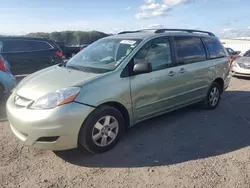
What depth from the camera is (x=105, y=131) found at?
3.59 metres

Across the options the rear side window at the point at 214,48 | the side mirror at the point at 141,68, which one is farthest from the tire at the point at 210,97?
the side mirror at the point at 141,68

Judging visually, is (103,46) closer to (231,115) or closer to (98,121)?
(98,121)

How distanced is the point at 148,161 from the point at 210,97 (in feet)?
9.41

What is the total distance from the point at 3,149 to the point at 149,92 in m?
2.40

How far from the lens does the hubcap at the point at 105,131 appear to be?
138 inches

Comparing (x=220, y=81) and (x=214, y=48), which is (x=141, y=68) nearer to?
(x=214, y=48)

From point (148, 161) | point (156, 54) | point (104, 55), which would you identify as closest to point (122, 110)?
point (148, 161)

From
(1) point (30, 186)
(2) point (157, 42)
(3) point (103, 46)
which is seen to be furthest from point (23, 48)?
(1) point (30, 186)

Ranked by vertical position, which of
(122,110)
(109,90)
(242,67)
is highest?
(109,90)

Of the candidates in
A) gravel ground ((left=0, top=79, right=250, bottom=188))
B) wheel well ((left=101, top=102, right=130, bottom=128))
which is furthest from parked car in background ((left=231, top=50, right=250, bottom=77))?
wheel well ((left=101, top=102, right=130, bottom=128))

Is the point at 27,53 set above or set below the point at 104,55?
below

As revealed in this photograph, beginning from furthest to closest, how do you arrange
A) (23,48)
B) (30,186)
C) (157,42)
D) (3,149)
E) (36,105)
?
(23,48)
(157,42)
(3,149)
(36,105)
(30,186)

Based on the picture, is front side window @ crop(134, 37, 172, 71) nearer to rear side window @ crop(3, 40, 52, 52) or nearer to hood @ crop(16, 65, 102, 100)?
hood @ crop(16, 65, 102, 100)

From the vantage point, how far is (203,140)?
411 cm
